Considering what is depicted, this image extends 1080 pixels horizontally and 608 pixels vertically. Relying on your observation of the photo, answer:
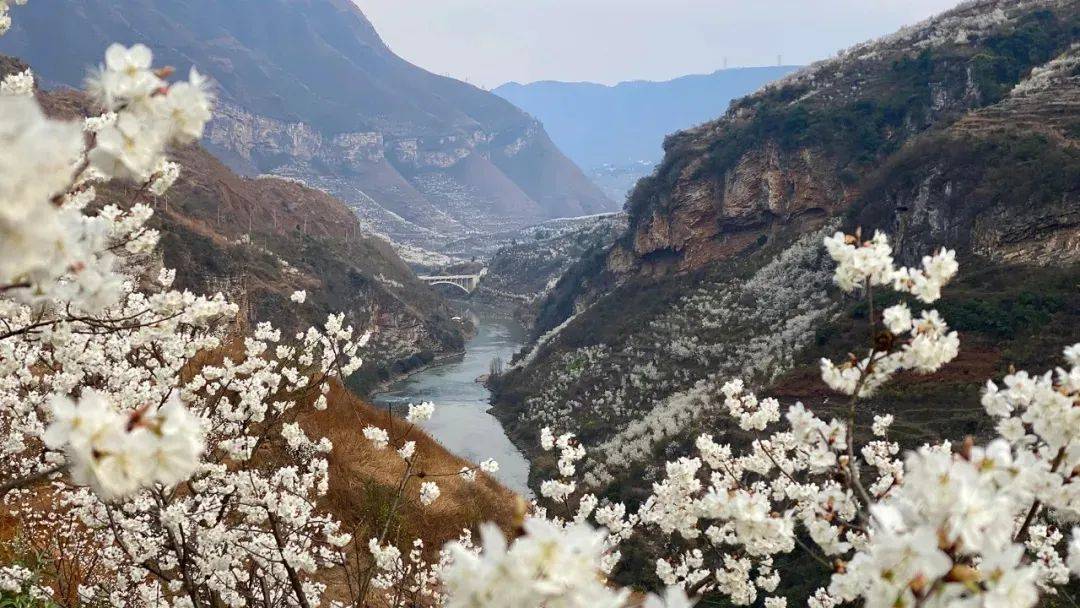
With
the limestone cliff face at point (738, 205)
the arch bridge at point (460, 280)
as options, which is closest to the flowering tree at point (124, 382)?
the limestone cliff face at point (738, 205)

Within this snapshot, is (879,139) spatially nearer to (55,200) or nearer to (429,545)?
(429,545)

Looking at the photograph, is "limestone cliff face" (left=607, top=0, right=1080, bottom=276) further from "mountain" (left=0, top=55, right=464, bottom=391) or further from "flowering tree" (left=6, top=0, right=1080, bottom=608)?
"flowering tree" (left=6, top=0, right=1080, bottom=608)

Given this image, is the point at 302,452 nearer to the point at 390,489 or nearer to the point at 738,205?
the point at 390,489

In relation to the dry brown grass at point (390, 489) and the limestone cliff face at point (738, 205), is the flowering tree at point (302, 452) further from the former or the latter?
the limestone cliff face at point (738, 205)

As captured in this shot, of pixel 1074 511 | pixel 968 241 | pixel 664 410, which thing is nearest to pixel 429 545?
pixel 1074 511

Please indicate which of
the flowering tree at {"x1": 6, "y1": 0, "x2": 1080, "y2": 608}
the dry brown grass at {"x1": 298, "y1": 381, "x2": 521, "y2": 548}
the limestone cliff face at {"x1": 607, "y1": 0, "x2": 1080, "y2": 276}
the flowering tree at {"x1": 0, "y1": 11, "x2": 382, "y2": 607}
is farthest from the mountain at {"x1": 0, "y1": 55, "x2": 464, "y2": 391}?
the flowering tree at {"x1": 6, "y1": 0, "x2": 1080, "y2": 608}

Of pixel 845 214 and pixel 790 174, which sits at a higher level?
pixel 790 174
